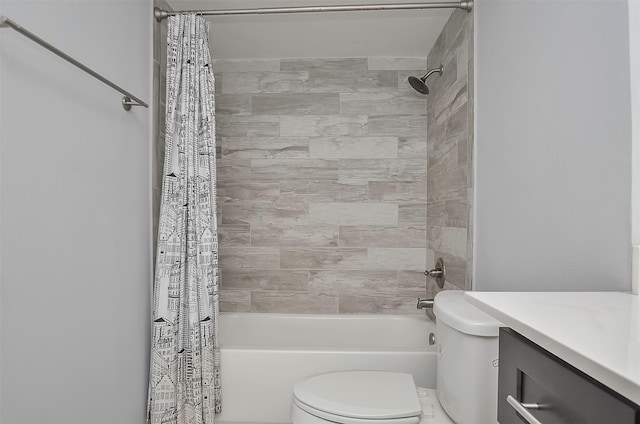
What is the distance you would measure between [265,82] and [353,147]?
2.42ft

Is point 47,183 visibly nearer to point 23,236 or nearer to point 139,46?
point 23,236

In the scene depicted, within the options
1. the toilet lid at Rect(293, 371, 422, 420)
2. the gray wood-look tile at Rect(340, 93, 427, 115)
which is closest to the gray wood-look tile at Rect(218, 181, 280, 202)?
the gray wood-look tile at Rect(340, 93, 427, 115)

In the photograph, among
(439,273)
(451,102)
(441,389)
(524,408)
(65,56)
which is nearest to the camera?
(524,408)

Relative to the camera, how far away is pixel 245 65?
2855 mm

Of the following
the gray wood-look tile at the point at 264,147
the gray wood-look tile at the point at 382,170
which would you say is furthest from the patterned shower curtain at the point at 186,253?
the gray wood-look tile at the point at 382,170

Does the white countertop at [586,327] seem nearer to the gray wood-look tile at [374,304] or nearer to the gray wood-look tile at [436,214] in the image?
the gray wood-look tile at [436,214]

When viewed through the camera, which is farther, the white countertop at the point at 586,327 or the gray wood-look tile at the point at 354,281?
the gray wood-look tile at the point at 354,281

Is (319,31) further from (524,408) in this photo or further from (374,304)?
(524,408)

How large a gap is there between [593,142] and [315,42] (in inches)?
74.8

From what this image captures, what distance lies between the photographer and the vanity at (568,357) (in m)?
0.49

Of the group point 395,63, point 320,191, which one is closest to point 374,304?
point 320,191

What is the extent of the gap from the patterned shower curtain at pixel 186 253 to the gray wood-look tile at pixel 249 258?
2.85 feet

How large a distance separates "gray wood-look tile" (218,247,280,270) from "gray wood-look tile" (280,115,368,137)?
2.61ft

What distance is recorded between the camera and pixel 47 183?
121 centimetres
